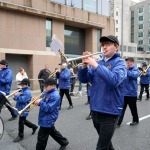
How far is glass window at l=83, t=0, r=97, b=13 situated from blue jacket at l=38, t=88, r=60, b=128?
55.6 ft

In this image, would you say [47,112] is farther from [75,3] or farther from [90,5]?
[90,5]

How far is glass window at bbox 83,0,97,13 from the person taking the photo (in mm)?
19850

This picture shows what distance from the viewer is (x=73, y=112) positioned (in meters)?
7.72

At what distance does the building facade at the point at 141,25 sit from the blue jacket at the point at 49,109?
70.0 meters

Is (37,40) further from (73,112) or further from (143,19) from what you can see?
(143,19)

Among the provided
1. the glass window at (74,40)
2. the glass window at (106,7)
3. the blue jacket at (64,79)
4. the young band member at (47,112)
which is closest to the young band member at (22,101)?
the young band member at (47,112)

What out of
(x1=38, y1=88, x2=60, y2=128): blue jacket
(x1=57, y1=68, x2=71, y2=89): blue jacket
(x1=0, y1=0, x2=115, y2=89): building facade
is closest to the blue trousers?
(x1=38, y1=88, x2=60, y2=128): blue jacket

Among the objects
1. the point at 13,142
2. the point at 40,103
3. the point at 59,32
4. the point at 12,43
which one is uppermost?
the point at 59,32

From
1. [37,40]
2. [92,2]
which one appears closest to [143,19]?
[92,2]

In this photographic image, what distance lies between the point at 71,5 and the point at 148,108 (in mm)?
12592

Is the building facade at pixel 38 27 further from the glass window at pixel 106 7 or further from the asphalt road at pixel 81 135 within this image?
the asphalt road at pixel 81 135

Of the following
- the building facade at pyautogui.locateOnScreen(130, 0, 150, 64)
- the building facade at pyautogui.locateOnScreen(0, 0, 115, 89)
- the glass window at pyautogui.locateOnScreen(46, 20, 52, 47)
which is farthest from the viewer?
the building facade at pyautogui.locateOnScreen(130, 0, 150, 64)

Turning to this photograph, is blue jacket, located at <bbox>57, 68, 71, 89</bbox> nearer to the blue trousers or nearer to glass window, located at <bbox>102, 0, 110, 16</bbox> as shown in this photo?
the blue trousers

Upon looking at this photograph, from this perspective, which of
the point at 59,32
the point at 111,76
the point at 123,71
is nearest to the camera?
the point at 111,76
